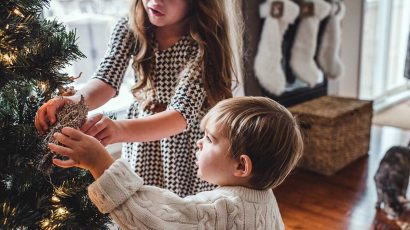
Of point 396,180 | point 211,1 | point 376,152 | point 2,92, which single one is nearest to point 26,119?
point 2,92

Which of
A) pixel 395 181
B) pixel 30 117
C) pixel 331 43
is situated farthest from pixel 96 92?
pixel 331 43

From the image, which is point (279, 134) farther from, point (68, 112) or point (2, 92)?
point (2, 92)

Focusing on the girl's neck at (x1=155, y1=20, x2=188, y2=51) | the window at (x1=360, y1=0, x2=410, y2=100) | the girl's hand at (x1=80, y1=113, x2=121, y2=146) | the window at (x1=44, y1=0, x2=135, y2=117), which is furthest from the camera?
the window at (x1=360, y1=0, x2=410, y2=100)

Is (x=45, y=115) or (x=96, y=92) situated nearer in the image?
(x=45, y=115)

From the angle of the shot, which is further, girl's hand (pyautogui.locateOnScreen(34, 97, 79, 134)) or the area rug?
the area rug

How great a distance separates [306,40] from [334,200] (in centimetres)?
113

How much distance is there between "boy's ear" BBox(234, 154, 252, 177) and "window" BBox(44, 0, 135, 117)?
107 centimetres

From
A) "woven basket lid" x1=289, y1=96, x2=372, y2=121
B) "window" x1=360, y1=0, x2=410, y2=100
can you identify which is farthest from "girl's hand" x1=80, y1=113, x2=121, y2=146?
"window" x1=360, y1=0, x2=410, y2=100

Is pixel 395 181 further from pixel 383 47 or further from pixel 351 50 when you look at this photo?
pixel 383 47

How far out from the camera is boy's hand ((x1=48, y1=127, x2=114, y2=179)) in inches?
24.2

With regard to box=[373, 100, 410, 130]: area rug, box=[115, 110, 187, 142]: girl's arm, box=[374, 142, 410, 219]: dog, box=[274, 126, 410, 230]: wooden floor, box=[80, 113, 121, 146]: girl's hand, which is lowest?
box=[373, 100, 410, 130]: area rug

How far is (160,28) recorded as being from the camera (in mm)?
1151

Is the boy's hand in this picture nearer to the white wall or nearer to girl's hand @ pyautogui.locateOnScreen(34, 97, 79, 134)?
girl's hand @ pyautogui.locateOnScreen(34, 97, 79, 134)

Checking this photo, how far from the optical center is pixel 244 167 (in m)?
0.75
